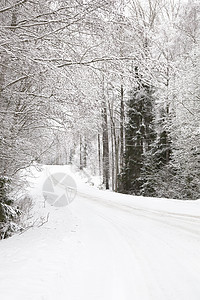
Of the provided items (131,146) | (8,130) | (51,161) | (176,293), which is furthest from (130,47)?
(131,146)

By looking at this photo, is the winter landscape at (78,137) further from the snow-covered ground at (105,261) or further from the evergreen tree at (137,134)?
the evergreen tree at (137,134)

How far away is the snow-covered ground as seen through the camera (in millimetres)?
3186

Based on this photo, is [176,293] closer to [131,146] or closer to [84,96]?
[84,96]

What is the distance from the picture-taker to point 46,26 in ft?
Result: 14.2

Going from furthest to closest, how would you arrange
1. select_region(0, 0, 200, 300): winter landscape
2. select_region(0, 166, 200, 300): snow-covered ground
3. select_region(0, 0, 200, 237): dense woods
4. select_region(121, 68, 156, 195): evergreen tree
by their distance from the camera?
select_region(121, 68, 156, 195): evergreen tree → select_region(0, 0, 200, 237): dense woods → select_region(0, 0, 200, 300): winter landscape → select_region(0, 166, 200, 300): snow-covered ground

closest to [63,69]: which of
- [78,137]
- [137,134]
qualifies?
[78,137]

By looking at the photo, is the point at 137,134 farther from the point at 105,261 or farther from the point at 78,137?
the point at 105,261

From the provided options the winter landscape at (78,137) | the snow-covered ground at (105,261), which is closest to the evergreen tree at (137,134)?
the winter landscape at (78,137)

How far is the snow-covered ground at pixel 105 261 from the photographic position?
3.19 m

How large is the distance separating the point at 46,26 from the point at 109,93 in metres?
2.13

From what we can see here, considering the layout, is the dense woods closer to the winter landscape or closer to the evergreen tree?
the winter landscape

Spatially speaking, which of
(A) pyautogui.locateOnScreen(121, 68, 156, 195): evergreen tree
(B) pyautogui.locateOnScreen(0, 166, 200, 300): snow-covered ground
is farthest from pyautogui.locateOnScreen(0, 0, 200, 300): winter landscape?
(A) pyautogui.locateOnScreen(121, 68, 156, 195): evergreen tree

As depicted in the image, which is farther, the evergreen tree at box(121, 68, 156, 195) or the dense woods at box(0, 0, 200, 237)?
the evergreen tree at box(121, 68, 156, 195)

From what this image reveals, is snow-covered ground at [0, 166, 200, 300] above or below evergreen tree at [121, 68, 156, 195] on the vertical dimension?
below
